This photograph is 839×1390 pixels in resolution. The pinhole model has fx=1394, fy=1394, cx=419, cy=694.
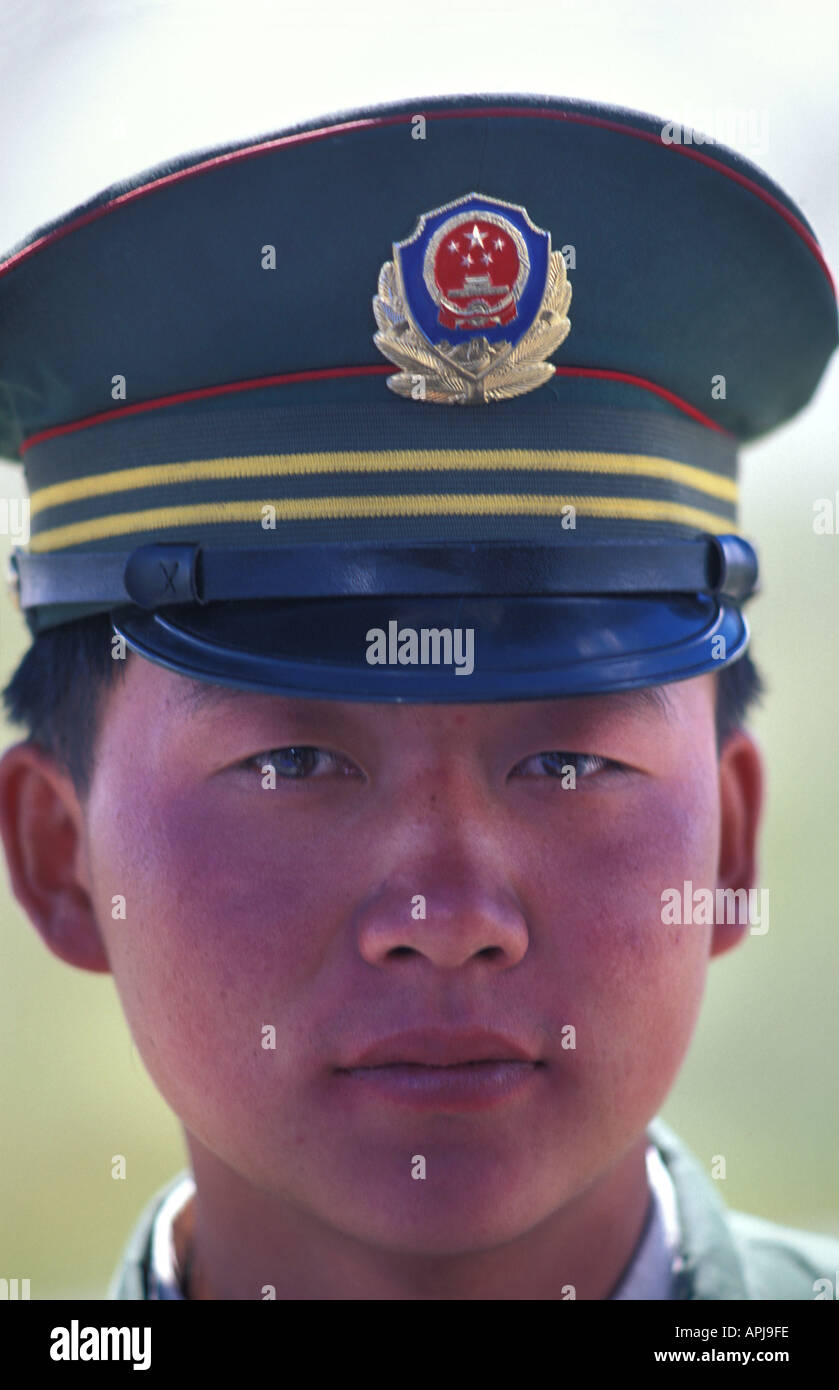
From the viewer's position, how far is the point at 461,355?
1411 mm

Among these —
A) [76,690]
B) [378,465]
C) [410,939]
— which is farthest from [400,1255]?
[378,465]

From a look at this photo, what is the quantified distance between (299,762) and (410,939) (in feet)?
0.75

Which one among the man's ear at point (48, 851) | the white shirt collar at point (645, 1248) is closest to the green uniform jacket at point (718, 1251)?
the white shirt collar at point (645, 1248)

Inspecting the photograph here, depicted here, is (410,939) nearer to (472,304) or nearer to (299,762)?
(299,762)

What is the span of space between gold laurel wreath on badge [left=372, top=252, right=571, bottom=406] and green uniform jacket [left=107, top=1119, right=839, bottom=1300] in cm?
106

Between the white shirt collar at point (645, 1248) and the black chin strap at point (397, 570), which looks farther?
the white shirt collar at point (645, 1248)

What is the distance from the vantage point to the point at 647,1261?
1782mm

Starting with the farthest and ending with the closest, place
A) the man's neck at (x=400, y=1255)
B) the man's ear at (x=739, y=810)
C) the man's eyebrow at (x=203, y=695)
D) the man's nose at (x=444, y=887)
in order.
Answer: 1. the man's ear at (x=739, y=810)
2. the man's neck at (x=400, y=1255)
3. the man's eyebrow at (x=203, y=695)
4. the man's nose at (x=444, y=887)

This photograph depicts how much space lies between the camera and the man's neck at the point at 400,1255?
158cm

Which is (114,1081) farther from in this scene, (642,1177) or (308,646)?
(308,646)

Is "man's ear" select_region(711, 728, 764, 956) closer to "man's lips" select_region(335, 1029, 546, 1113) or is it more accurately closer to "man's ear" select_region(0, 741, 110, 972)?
"man's lips" select_region(335, 1029, 546, 1113)

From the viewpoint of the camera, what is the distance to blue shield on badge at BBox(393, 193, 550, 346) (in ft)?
4.50

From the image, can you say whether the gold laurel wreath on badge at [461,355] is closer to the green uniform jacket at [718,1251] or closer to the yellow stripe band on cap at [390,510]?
the yellow stripe band on cap at [390,510]

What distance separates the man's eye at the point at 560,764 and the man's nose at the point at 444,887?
0.07 metres
